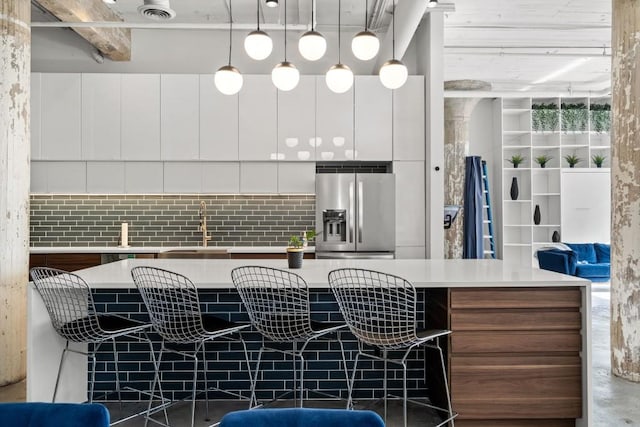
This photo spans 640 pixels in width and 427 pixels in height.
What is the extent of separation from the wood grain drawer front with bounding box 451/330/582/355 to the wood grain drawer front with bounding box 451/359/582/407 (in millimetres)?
90

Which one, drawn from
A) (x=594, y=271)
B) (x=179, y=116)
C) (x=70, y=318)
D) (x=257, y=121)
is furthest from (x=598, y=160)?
(x=70, y=318)

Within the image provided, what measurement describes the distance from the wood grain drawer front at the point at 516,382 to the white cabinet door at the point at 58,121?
4559 millimetres

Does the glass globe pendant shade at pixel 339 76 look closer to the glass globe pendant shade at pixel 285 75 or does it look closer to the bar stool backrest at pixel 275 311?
the glass globe pendant shade at pixel 285 75

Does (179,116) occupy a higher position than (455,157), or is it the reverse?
(179,116)

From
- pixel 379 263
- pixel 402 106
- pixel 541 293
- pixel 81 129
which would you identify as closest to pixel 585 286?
pixel 541 293

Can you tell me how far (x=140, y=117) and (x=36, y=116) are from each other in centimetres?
109

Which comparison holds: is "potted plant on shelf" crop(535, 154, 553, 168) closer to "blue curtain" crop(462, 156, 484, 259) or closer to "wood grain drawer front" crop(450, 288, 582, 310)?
"blue curtain" crop(462, 156, 484, 259)

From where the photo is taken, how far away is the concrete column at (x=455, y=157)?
791 cm

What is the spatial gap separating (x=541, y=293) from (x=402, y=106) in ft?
10.4

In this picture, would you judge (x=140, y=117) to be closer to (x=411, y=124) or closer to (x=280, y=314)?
(x=411, y=124)

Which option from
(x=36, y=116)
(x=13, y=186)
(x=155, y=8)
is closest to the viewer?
(x=13, y=186)

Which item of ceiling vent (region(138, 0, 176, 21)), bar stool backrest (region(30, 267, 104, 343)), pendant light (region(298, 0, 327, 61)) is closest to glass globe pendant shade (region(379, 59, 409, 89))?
pendant light (region(298, 0, 327, 61))

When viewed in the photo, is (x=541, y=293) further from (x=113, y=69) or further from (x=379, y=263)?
(x=113, y=69)

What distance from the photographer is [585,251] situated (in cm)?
815
